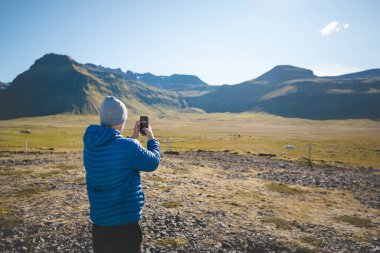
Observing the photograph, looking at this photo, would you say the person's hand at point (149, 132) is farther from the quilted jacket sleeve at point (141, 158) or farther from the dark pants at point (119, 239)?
the dark pants at point (119, 239)

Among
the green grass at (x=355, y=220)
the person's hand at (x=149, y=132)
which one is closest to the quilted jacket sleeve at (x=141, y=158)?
the person's hand at (x=149, y=132)

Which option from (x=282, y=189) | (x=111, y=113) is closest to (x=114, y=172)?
(x=111, y=113)

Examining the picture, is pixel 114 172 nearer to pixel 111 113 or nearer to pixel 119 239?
pixel 111 113

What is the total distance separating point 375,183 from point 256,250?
75.7ft

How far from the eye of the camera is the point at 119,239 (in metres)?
4.97

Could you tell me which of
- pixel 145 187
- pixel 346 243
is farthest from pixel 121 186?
pixel 145 187

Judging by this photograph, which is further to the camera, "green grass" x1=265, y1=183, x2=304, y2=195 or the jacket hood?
"green grass" x1=265, y1=183, x2=304, y2=195

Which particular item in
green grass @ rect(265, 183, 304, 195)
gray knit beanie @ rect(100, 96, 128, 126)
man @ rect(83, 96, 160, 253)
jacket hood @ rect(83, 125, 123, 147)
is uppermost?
gray knit beanie @ rect(100, 96, 128, 126)

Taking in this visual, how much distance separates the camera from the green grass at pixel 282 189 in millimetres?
23122

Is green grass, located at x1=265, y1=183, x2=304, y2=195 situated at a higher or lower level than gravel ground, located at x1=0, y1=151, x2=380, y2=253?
lower

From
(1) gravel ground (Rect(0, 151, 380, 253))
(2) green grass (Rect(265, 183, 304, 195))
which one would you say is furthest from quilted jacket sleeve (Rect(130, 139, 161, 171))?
(2) green grass (Rect(265, 183, 304, 195))

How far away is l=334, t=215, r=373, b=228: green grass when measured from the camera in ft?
52.8

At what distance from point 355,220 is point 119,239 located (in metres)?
15.9

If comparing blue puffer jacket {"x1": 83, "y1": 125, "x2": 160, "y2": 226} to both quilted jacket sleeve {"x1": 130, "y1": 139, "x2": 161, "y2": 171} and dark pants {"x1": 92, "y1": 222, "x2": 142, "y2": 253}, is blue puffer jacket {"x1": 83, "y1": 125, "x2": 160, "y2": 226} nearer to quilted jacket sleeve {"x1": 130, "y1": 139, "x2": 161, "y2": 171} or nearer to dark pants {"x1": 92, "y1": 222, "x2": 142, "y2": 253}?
quilted jacket sleeve {"x1": 130, "y1": 139, "x2": 161, "y2": 171}
